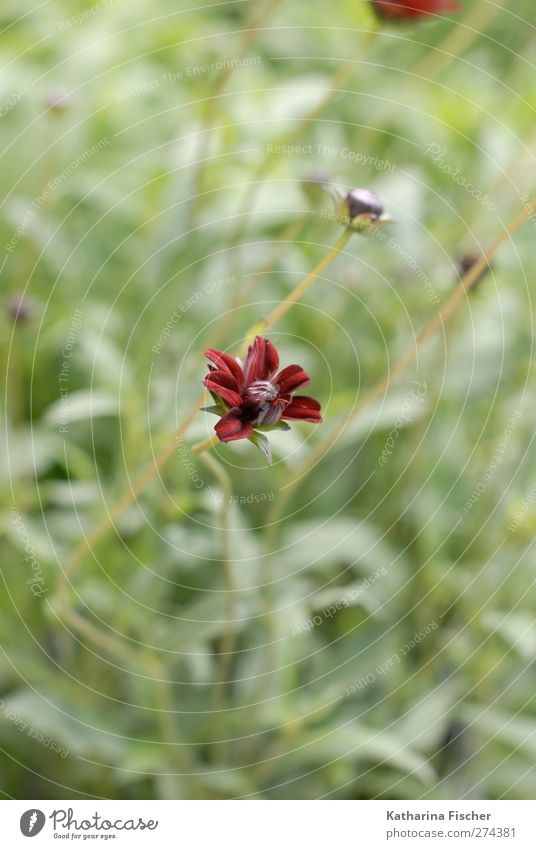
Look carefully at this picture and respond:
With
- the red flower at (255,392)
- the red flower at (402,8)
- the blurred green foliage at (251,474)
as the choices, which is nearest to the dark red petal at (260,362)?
the red flower at (255,392)

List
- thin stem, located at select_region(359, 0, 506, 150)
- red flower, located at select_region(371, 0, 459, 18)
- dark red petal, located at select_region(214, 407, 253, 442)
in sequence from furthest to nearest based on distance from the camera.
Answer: thin stem, located at select_region(359, 0, 506, 150) < red flower, located at select_region(371, 0, 459, 18) < dark red petal, located at select_region(214, 407, 253, 442)

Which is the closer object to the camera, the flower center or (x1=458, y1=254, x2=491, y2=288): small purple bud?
the flower center

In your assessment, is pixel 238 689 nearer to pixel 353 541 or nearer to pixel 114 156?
pixel 353 541

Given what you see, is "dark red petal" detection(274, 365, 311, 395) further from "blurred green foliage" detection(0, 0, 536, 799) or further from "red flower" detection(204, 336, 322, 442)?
"blurred green foliage" detection(0, 0, 536, 799)

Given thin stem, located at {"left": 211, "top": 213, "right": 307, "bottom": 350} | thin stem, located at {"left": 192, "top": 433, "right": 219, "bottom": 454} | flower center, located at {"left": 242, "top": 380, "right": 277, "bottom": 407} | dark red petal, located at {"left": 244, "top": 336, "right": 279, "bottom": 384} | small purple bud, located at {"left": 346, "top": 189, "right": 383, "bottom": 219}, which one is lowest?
thin stem, located at {"left": 192, "top": 433, "right": 219, "bottom": 454}

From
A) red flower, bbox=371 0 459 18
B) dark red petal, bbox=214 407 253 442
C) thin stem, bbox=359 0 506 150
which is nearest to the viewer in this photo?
dark red petal, bbox=214 407 253 442
